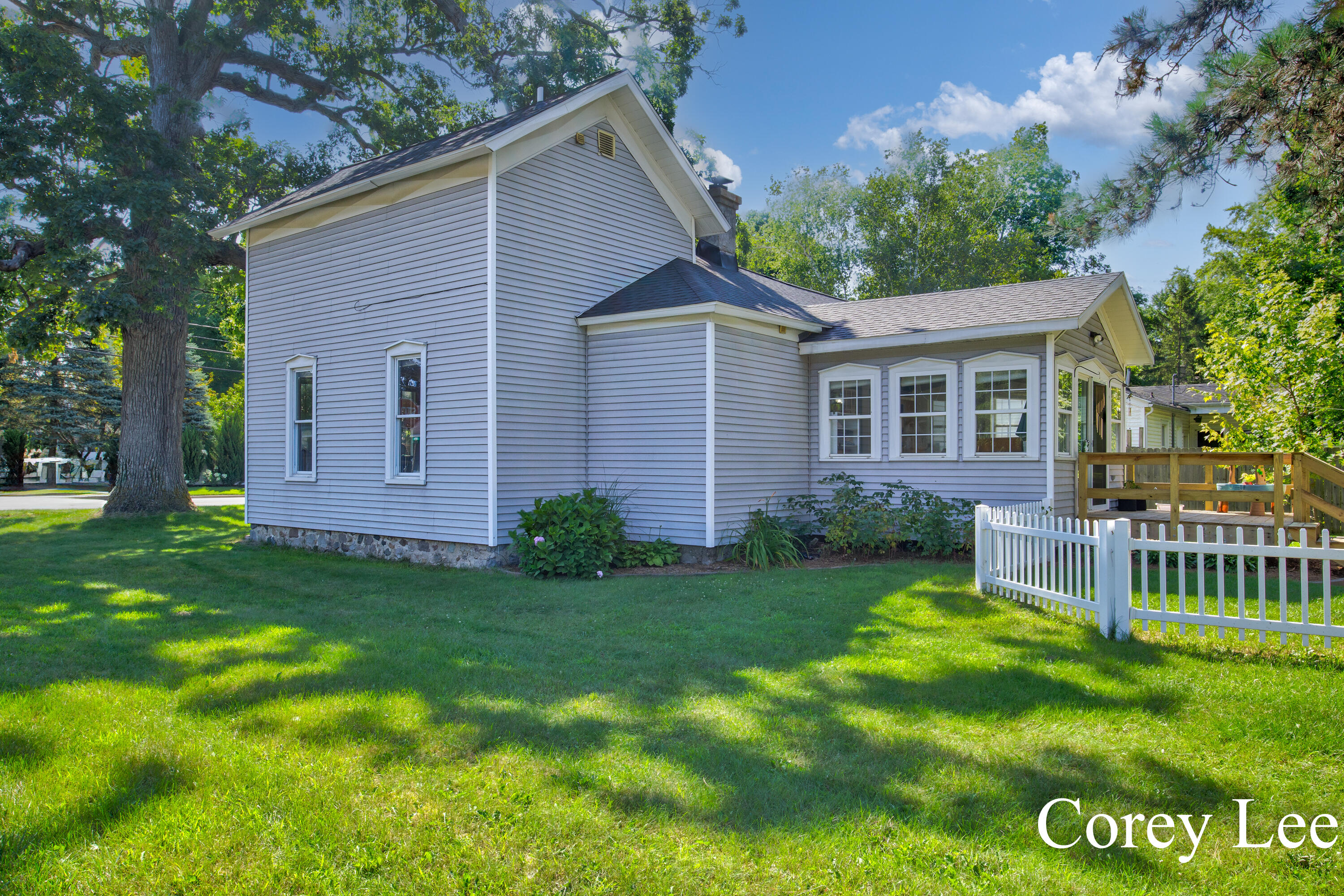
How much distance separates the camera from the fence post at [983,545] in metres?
7.98

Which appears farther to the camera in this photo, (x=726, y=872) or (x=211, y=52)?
(x=211, y=52)

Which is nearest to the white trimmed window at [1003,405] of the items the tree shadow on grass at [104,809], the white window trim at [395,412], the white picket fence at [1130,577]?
the white picket fence at [1130,577]

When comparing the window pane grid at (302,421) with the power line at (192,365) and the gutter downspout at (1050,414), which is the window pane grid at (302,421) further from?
the power line at (192,365)

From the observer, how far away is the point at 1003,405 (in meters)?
11.0

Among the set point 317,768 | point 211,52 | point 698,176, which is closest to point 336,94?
point 211,52

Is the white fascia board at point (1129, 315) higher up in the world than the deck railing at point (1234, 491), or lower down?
higher up

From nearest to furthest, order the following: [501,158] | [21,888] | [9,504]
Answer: [21,888] < [501,158] < [9,504]

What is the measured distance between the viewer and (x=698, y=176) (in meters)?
13.2

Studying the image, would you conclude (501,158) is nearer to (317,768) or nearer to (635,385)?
(635,385)

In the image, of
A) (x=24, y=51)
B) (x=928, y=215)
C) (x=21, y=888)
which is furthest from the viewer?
(x=928, y=215)

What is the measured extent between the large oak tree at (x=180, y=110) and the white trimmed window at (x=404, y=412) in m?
7.62

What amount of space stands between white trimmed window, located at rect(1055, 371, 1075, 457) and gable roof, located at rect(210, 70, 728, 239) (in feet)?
20.7

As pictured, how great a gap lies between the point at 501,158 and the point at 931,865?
961 cm

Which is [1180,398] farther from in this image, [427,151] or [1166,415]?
[427,151]
